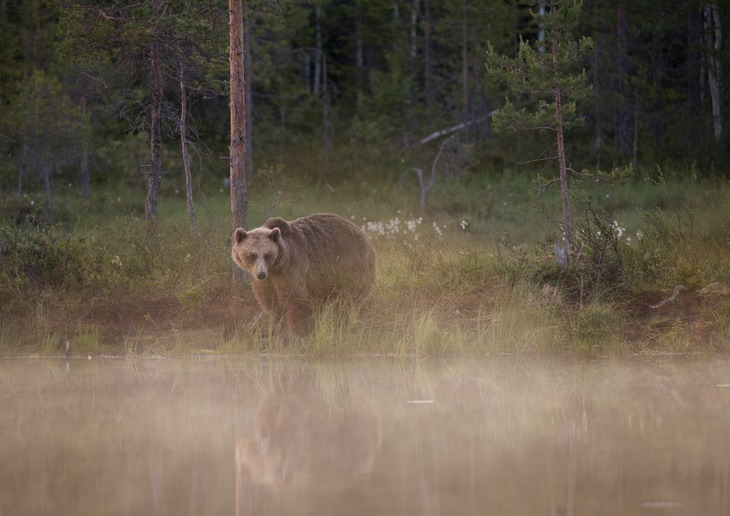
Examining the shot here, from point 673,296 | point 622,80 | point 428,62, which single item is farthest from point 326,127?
point 673,296

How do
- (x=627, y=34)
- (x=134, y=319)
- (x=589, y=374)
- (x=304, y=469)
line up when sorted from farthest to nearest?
(x=627, y=34) → (x=134, y=319) → (x=589, y=374) → (x=304, y=469)

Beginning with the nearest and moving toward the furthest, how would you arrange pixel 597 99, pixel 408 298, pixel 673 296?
pixel 673 296, pixel 408 298, pixel 597 99

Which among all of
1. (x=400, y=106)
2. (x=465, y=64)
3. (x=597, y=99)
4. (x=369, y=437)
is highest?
(x=465, y=64)

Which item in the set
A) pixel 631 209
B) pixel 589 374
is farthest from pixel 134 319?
pixel 631 209

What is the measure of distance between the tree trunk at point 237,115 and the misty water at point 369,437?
10.0 feet

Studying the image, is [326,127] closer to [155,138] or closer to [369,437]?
[155,138]

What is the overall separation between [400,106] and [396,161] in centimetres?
242

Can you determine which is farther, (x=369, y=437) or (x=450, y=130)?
(x=450, y=130)

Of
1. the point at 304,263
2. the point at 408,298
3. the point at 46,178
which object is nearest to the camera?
the point at 304,263

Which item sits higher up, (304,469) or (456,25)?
(456,25)

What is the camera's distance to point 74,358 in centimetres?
1184

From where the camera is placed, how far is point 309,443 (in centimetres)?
752

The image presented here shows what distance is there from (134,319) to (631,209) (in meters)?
13.1

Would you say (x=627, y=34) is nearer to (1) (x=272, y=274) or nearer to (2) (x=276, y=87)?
(2) (x=276, y=87)
